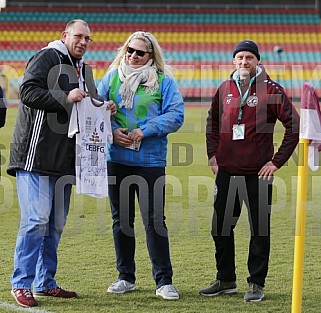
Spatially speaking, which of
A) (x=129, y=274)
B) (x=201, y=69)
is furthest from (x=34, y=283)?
(x=201, y=69)

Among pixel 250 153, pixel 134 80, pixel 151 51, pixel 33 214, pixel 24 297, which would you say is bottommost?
pixel 24 297

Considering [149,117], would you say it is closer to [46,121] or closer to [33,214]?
[46,121]

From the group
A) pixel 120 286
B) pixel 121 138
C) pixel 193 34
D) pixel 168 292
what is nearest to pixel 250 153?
pixel 121 138

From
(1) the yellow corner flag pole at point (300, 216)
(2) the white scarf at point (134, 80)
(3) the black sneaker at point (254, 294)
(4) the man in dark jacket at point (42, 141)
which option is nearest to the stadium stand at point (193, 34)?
(2) the white scarf at point (134, 80)

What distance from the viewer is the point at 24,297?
5.20 m

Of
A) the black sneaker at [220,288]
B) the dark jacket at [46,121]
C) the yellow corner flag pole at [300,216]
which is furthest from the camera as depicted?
the black sneaker at [220,288]

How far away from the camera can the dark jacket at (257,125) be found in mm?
5383

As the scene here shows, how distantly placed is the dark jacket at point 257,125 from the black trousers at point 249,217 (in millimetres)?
92

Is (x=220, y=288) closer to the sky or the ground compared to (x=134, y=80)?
closer to the ground

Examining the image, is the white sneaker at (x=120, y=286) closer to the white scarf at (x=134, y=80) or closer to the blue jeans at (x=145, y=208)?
the blue jeans at (x=145, y=208)

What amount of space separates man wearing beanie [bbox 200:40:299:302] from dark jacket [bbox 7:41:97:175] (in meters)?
1.09

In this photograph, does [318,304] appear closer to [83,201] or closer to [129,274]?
[129,274]

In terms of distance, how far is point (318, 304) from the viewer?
533cm

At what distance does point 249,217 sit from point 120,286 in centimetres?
104
